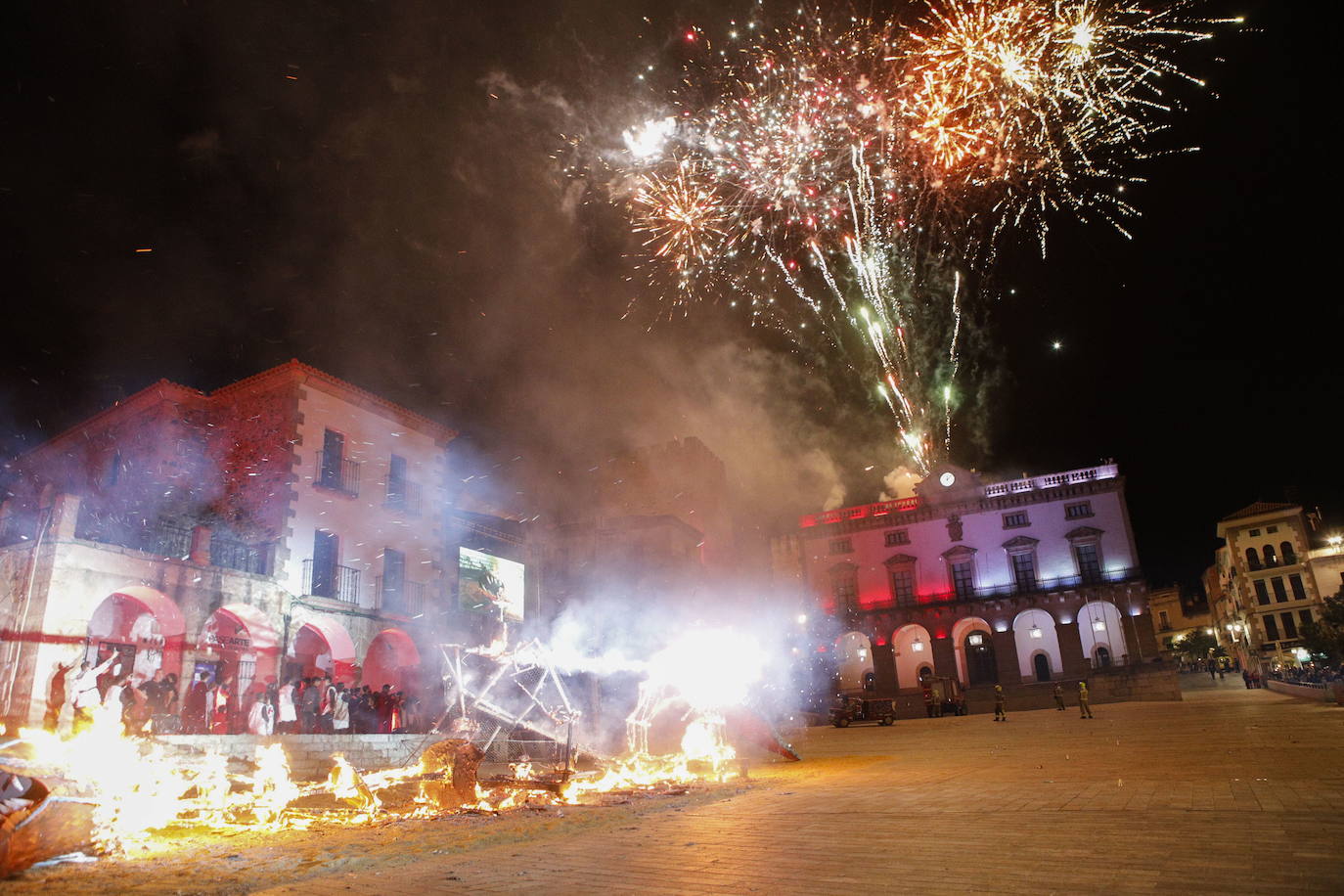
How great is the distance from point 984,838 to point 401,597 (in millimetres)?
17173

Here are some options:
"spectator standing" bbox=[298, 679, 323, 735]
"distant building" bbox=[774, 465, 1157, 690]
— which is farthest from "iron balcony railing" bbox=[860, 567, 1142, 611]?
"spectator standing" bbox=[298, 679, 323, 735]

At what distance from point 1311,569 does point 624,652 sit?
53.1 m

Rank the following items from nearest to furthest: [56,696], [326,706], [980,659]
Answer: [56,696], [326,706], [980,659]

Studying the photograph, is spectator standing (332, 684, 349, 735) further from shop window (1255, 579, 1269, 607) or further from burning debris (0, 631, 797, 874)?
shop window (1255, 579, 1269, 607)

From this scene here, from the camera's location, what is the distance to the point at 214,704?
43.0 feet

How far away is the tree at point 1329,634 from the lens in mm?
35125

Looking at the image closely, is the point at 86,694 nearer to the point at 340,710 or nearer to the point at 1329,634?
the point at 340,710

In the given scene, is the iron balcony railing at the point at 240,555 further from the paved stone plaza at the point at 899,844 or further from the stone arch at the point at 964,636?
the stone arch at the point at 964,636

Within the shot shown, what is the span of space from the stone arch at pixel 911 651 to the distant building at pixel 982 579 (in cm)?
6

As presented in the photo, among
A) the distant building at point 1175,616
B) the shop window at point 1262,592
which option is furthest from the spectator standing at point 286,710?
the distant building at point 1175,616

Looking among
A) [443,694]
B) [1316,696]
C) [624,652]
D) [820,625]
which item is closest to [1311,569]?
[820,625]

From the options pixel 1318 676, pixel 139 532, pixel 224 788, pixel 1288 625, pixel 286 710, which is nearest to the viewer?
pixel 224 788

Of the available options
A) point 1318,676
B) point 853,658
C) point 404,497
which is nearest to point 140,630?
point 404,497

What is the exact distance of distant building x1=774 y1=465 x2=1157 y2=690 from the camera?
40.1 meters
